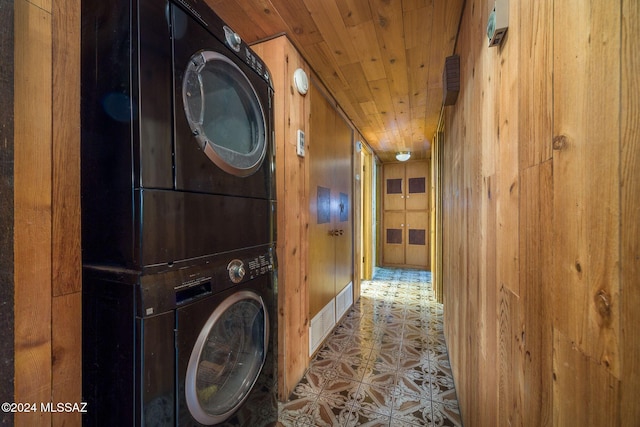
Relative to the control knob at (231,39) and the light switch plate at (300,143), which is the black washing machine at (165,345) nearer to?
the control knob at (231,39)

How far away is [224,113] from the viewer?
945 mm

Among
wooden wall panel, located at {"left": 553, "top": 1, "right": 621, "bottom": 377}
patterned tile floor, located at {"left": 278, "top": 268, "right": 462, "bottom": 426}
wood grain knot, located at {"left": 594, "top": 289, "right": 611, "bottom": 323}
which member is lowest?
patterned tile floor, located at {"left": 278, "top": 268, "right": 462, "bottom": 426}

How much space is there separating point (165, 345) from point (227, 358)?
0.33 m

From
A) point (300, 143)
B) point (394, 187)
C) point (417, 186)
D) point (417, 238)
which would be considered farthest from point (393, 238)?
point (300, 143)

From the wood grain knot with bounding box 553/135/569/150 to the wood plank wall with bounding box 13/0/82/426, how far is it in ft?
4.13

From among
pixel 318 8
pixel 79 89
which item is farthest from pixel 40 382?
pixel 318 8

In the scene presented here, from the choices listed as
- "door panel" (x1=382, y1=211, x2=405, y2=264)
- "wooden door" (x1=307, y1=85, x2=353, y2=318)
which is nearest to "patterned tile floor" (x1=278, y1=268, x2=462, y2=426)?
"wooden door" (x1=307, y1=85, x2=353, y2=318)

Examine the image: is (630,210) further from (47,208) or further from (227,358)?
(47,208)

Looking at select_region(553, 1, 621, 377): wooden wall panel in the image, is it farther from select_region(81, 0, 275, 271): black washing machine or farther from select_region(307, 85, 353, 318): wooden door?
select_region(307, 85, 353, 318): wooden door

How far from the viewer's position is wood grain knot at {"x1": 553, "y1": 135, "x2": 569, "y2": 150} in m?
0.47

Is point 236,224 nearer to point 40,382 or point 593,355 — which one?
point 40,382

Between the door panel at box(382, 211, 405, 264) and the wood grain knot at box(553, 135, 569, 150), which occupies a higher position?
the wood grain knot at box(553, 135, 569, 150)

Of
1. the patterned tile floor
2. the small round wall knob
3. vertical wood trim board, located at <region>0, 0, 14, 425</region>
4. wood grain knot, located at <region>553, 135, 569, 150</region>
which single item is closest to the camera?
wood grain knot, located at <region>553, 135, 569, 150</region>

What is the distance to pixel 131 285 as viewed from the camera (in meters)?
0.65
